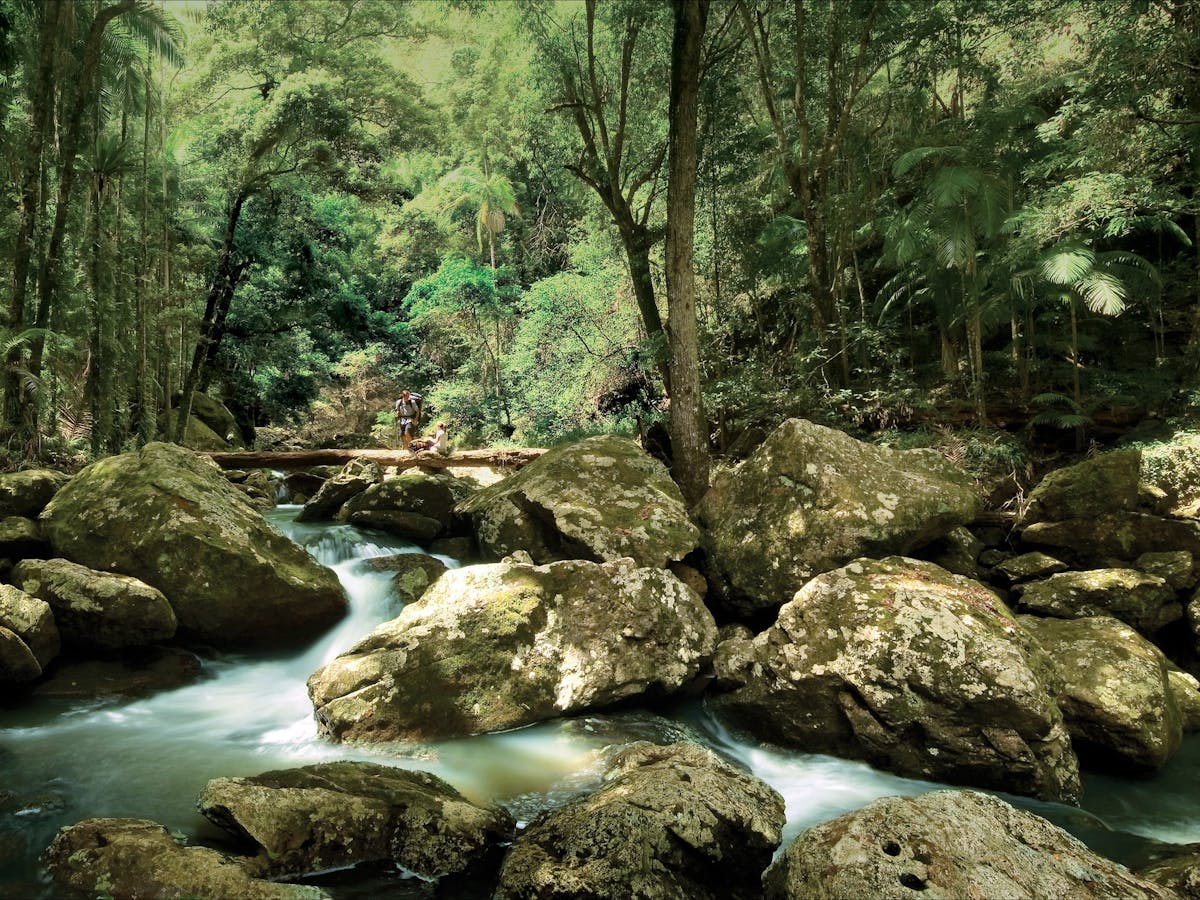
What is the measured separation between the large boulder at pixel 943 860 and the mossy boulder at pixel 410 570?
538 cm

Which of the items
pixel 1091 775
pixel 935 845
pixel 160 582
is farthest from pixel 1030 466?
pixel 160 582

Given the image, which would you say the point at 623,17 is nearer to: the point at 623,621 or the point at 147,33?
the point at 147,33

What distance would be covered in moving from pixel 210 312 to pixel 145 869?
764 inches

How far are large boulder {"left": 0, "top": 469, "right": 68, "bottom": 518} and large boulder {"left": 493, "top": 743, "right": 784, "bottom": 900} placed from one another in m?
6.81

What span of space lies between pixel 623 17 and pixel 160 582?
1035 cm

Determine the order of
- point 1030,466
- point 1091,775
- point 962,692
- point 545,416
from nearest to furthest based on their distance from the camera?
1. point 962,692
2. point 1091,775
3. point 1030,466
4. point 545,416

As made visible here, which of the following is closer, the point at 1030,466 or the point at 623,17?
the point at 1030,466

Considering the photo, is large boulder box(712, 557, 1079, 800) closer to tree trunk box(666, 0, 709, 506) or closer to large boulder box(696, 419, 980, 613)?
large boulder box(696, 419, 980, 613)

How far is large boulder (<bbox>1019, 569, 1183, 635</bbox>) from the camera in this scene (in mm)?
A: 6387

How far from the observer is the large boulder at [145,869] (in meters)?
2.66

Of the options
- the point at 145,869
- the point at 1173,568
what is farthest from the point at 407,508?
the point at 1173,568

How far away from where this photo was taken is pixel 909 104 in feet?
39.0

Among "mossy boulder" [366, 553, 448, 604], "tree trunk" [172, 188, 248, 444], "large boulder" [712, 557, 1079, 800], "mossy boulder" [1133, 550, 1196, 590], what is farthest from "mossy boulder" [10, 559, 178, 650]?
"tree trunk" [172, 188, 248, 444]

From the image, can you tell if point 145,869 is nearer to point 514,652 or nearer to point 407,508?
point 514,652
